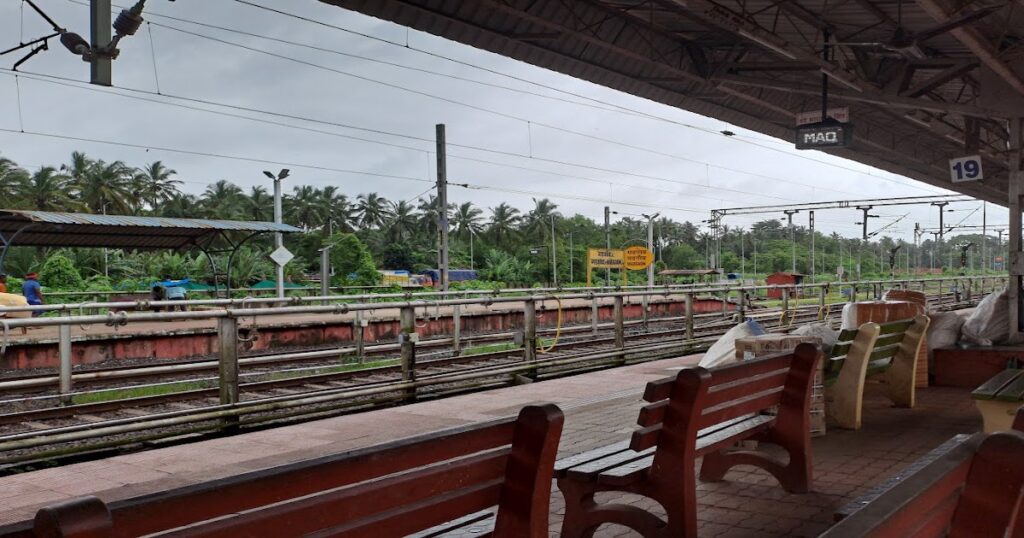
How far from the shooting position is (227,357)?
6625 millimetres

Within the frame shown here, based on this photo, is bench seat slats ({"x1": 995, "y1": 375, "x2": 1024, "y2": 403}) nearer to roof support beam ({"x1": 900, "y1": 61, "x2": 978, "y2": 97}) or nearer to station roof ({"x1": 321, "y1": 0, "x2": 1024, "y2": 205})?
station roof ({"x1": 321, "y1": 0, "x2": 1024, "y2": 205})

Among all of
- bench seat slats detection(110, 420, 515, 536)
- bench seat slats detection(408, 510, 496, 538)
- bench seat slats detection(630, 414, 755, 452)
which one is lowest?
bench seat slats detection(408, 510, 496, 538)

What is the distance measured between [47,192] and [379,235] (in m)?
32.2

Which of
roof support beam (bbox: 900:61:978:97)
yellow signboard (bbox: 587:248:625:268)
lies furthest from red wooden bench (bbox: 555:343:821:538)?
yellow signboard (bbox: 587:248:625:268)

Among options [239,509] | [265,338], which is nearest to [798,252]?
[265,338]

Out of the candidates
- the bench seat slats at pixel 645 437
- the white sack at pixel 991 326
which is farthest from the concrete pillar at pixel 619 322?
the bench seat slats at pixel 645 437

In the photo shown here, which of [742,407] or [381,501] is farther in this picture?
[742,407]

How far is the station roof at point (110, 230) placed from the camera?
1295 centimetres

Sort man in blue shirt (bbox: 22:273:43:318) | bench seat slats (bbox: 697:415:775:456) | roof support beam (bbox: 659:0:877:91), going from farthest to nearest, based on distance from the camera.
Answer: man in blue shirt (bbox: 22:273:43:318)
roof support beam (bbox: 659:0:877:91)
bench seat slats (bbox: 697:415:775:456)

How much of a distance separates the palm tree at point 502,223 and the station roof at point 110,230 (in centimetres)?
7227

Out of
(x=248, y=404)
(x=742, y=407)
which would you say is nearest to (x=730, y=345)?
(x=742, y=407)

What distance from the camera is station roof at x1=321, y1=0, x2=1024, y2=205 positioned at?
9.49m

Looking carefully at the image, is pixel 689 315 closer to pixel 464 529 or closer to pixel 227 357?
pixel 227 357

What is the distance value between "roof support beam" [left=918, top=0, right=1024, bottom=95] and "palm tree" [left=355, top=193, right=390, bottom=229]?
268ft
